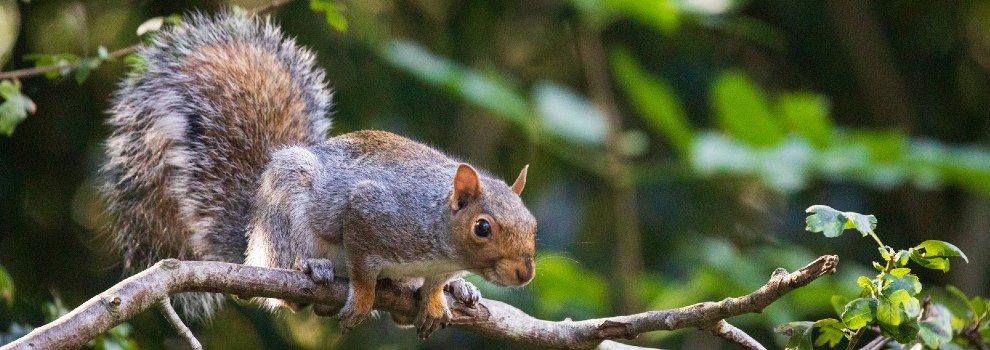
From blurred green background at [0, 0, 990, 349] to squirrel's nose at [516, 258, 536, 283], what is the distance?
0.71 m

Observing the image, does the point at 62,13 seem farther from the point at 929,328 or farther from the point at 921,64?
the point at 921,64

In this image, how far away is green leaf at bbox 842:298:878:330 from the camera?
2.19 meters

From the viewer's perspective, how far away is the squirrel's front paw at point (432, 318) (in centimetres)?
306

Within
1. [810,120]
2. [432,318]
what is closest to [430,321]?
[432,318]

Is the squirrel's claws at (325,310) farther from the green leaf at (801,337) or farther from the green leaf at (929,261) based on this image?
the green leaf at (929,261)

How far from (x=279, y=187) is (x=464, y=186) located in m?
0.48

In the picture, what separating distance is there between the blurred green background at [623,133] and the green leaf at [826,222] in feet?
4.29

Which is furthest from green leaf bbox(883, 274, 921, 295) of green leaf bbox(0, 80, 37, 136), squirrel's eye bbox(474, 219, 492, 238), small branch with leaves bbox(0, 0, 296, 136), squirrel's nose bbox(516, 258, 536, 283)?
green leaf bbox(0, 80, 37, 136)

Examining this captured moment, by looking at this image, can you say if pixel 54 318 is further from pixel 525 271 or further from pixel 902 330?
pixel 902 330

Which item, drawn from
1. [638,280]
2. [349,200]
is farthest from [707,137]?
[349,200]

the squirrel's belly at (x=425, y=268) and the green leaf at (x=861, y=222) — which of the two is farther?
the squirrel's belly at (x=425, y=268)

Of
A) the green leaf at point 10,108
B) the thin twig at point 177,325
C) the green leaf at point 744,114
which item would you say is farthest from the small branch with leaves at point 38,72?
the green leaf at point 744,114

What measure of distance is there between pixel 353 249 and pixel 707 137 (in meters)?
2.28

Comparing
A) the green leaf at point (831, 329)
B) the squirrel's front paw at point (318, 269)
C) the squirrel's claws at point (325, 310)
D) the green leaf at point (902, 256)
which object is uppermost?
the green leaf at point (902, 256)
